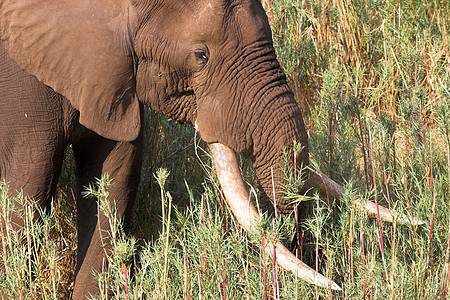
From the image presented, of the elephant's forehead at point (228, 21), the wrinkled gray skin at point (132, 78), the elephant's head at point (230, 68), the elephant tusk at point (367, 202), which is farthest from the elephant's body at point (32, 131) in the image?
the elephant tusk at point (367, 202)

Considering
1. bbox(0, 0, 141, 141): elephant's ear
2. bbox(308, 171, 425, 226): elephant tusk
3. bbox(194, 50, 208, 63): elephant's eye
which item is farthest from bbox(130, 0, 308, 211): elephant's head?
bbox(308, 171, 425, 226): elephant tusk

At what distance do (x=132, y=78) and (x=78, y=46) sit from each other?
0.30m

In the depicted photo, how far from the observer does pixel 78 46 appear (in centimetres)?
361

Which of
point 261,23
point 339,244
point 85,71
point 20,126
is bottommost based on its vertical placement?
point 339,244

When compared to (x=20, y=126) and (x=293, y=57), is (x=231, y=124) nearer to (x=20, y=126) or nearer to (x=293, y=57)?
(x=20, y=126)

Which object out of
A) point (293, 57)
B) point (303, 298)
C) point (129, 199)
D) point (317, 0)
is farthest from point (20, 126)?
point (317, 0)

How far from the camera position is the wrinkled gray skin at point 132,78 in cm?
355

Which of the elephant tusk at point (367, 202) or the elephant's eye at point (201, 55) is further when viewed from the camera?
the elephant tusk at point (367, 202)

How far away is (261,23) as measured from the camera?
3596 mm

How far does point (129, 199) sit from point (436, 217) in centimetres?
164

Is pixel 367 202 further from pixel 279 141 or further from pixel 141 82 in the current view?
pixel 141 82

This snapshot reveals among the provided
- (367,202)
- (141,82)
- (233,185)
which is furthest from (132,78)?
(367,202)

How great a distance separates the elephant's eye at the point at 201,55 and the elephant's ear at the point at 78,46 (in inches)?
13.0

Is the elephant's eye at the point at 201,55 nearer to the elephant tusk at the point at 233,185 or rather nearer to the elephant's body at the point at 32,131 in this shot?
the elephant tusk at the point at 233,185
